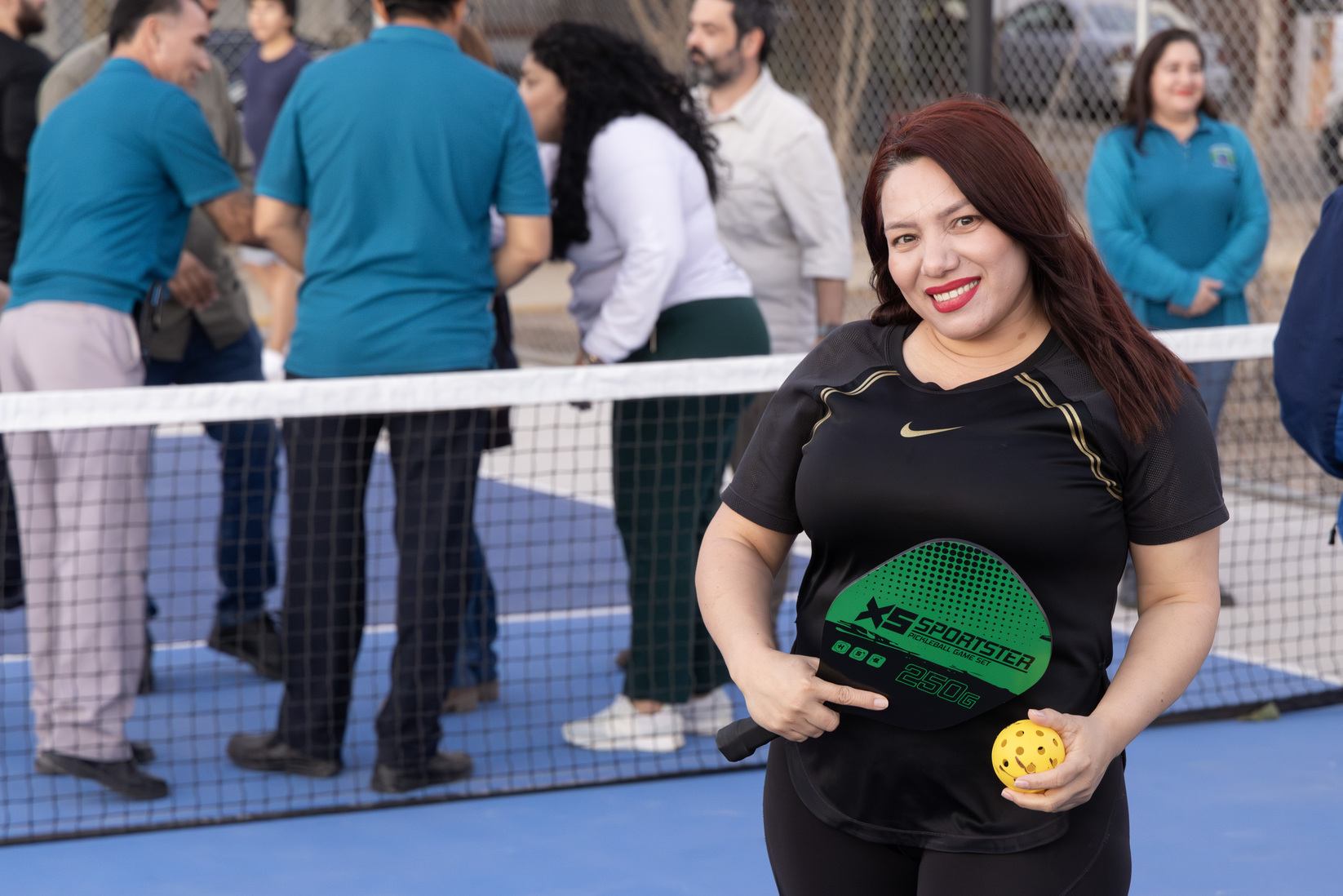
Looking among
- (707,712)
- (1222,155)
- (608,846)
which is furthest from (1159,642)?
(1222,155)

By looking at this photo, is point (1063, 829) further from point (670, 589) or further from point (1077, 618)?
point (670, 589)

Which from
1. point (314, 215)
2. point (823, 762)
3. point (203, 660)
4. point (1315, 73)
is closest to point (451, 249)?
point (314, 215)

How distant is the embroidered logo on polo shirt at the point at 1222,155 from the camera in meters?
5.41

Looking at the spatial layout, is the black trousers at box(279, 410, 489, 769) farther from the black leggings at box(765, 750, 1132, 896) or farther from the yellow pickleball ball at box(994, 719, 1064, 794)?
the yellow pickleball ball at box(994, 719, 1064, 794)

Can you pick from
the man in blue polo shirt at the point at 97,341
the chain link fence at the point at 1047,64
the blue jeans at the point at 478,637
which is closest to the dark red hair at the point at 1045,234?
the man in blue polo shirt at the point at 97,341

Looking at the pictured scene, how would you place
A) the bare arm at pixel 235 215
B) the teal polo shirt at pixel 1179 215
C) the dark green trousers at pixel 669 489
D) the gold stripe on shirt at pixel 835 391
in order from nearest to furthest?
the gold stripe on shirt at pixel 835 391 < the bare arm at pixel 235 215 < the dark green trousers at pixel 669 489 < the teal polo shirt at pixel 1179 215

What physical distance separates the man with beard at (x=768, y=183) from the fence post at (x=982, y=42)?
126 cm

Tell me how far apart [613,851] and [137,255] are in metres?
1.98

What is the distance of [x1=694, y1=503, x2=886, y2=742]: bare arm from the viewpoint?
1.73m

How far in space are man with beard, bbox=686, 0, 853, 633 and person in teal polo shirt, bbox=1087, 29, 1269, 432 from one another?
107 cm

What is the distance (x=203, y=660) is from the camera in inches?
202

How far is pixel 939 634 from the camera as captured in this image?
175 centimetres

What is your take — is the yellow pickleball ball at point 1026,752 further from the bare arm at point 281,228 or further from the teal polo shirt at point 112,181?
the teal polo shirt at point 112,181

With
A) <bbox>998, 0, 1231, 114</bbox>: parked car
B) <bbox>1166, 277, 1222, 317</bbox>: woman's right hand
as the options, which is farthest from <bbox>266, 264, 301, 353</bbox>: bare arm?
<bbox>998, 0, 1231, 114</bbox>: parked car
